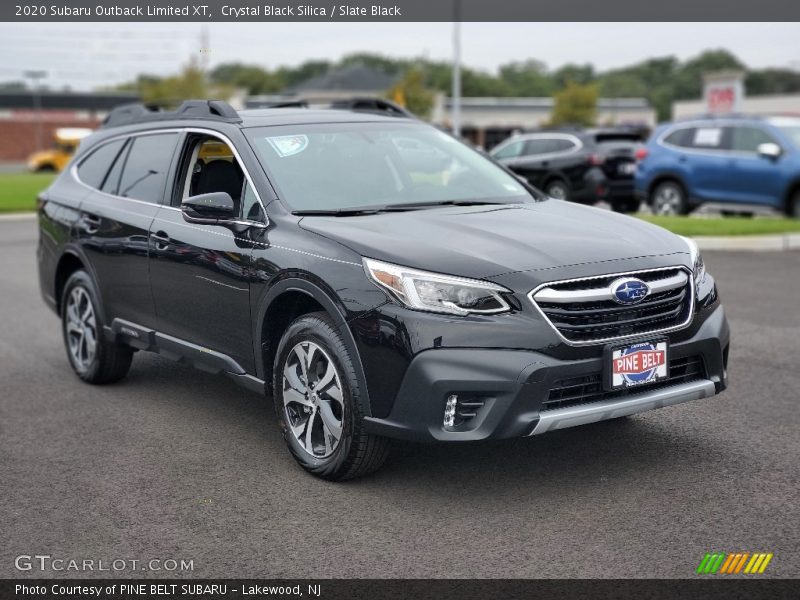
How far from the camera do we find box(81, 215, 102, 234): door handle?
6660mm

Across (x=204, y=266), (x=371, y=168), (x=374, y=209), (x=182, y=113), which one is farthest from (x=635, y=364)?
(x=182, y=113)

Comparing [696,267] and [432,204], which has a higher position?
[432,204]

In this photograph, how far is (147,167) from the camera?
6.43 meters

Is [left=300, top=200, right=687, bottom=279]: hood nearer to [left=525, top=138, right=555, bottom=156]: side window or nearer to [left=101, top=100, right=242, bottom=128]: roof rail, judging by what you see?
[left=101, top=100, right=242, bottom=128]: roof rail

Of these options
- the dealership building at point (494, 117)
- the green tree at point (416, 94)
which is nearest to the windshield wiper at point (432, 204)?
the green tree at point (416, 94)

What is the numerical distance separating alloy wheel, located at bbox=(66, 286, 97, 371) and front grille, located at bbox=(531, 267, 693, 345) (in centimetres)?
361

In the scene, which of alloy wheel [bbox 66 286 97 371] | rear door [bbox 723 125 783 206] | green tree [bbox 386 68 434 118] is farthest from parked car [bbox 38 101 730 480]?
green tree [bbox 386 68 434 118]

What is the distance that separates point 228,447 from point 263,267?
107cm

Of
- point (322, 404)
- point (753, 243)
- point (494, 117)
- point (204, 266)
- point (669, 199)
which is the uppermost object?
point (204, 266)

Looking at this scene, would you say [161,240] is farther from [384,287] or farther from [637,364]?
[637,364]

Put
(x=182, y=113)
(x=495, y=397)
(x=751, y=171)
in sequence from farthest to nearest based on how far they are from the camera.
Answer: (x=751, y=171) < (x=182, y=113) < (x=495, y=397)

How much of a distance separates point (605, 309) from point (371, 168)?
5.92ft

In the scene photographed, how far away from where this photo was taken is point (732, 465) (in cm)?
486

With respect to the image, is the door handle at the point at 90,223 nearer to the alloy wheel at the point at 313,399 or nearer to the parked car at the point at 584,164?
A: the alloy wheel at the point at 313,399
